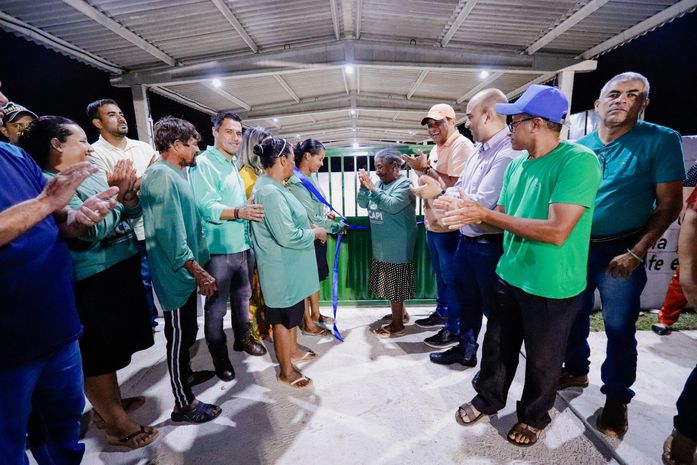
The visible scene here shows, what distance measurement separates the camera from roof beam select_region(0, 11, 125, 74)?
4004 millimetres

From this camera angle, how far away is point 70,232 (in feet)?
5.20

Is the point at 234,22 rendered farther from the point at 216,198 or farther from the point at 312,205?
the point at 216,198

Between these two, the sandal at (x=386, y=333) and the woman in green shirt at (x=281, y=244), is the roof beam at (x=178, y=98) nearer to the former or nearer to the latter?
the woman in green shirt at (x=281, y=244)

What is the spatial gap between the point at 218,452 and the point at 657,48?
60.0ft

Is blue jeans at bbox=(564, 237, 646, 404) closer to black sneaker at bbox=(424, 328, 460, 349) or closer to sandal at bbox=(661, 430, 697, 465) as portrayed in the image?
sandal at bbox=(661, 430, 697, 465)

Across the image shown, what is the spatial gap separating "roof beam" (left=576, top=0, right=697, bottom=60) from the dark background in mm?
1540

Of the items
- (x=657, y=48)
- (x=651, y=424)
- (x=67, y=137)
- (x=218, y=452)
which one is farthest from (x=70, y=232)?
(x=657, y=48)

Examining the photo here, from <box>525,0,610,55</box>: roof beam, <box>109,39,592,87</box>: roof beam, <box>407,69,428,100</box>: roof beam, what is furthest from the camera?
<box>407,69,428,100</box>: roof beam

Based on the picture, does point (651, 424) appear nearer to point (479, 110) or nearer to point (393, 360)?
point (393, 360)

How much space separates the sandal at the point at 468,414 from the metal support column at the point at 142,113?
6565 mm

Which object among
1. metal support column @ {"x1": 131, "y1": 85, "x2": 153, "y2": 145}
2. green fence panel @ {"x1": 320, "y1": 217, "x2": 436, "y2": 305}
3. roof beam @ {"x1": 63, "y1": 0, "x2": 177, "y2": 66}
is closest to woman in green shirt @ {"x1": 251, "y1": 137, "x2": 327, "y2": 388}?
green fence panel @ {"x1": 320, "y1": 217, "x2": 436, "y2": 305}

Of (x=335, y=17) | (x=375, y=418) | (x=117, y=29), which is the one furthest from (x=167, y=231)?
(x=335, y=17)

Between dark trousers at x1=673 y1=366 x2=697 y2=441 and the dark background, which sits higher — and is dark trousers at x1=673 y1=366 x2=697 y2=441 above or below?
below

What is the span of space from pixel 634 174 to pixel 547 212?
0.81 meters
